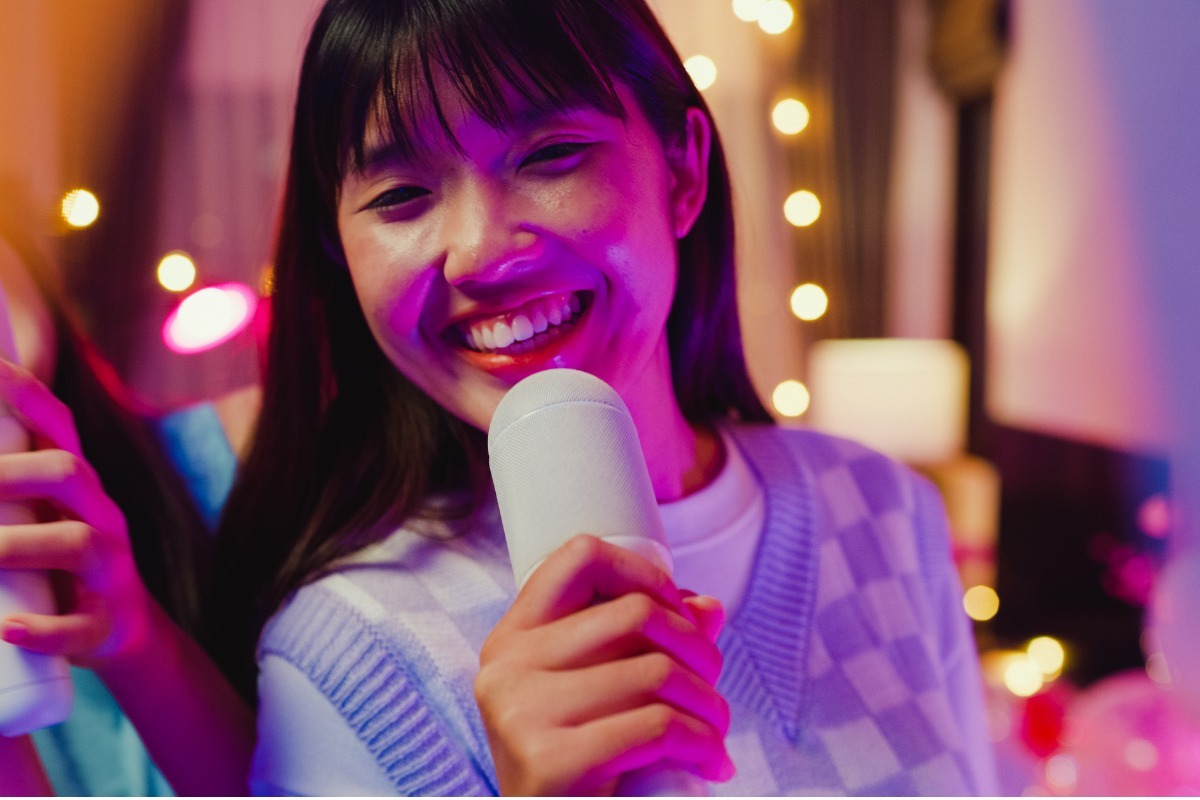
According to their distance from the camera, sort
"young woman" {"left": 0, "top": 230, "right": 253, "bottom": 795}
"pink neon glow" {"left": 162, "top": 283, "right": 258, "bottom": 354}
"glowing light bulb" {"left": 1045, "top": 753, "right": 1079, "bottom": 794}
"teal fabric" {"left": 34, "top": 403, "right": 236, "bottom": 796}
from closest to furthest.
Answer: "young woman" {"left": 0, "top": 230, "right": 253, "bottom": 795} < "teal fabric" {"left": 34, "top": 403, "right": 236, "bottom": 796} < "pink neon glow" {"left": 162, "top": 283, "right": 258, "bottom": 354} < "glowing light bulb" {"left": 1045, "top": 753, "right": 1079, "bottom": 794}

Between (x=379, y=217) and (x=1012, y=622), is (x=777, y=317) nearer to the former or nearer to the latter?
(x=1012, y=622)

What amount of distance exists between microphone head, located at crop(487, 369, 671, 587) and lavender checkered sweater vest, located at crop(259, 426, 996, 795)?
0.25m

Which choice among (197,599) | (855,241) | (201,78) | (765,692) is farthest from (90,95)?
(855,241)

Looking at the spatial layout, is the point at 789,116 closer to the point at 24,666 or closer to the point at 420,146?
the point at 420,146

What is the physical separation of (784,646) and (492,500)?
256 millimetres

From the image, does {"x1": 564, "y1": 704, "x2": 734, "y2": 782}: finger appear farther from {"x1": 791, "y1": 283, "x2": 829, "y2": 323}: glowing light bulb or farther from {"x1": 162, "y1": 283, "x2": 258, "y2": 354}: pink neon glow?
{"x1": 791, "y1": 283, "x2": 829, "y2": 323}: glowing light bulb

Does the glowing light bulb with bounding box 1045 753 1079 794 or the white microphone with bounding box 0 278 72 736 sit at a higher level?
the white microphone with bounding box 0 278 72 736

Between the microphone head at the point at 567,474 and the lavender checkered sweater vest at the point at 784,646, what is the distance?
0.82ft

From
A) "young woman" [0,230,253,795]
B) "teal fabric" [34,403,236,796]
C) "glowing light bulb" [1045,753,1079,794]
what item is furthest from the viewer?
"glowing light bulb" [1045,753,1079,794]

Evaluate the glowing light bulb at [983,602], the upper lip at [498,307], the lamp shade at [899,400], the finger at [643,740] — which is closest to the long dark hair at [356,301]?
the upper lip at [498,307]

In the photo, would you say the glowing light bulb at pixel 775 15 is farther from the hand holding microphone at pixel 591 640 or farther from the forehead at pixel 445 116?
the hand holding microphone at pixel 591 640

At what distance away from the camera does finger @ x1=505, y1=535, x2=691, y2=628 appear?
354 millimetres

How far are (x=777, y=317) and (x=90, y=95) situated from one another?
1958 mm

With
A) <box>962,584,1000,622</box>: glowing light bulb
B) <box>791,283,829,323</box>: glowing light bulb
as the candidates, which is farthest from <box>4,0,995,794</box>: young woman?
<box>791,283,829,323</box>: glowing light bulb
